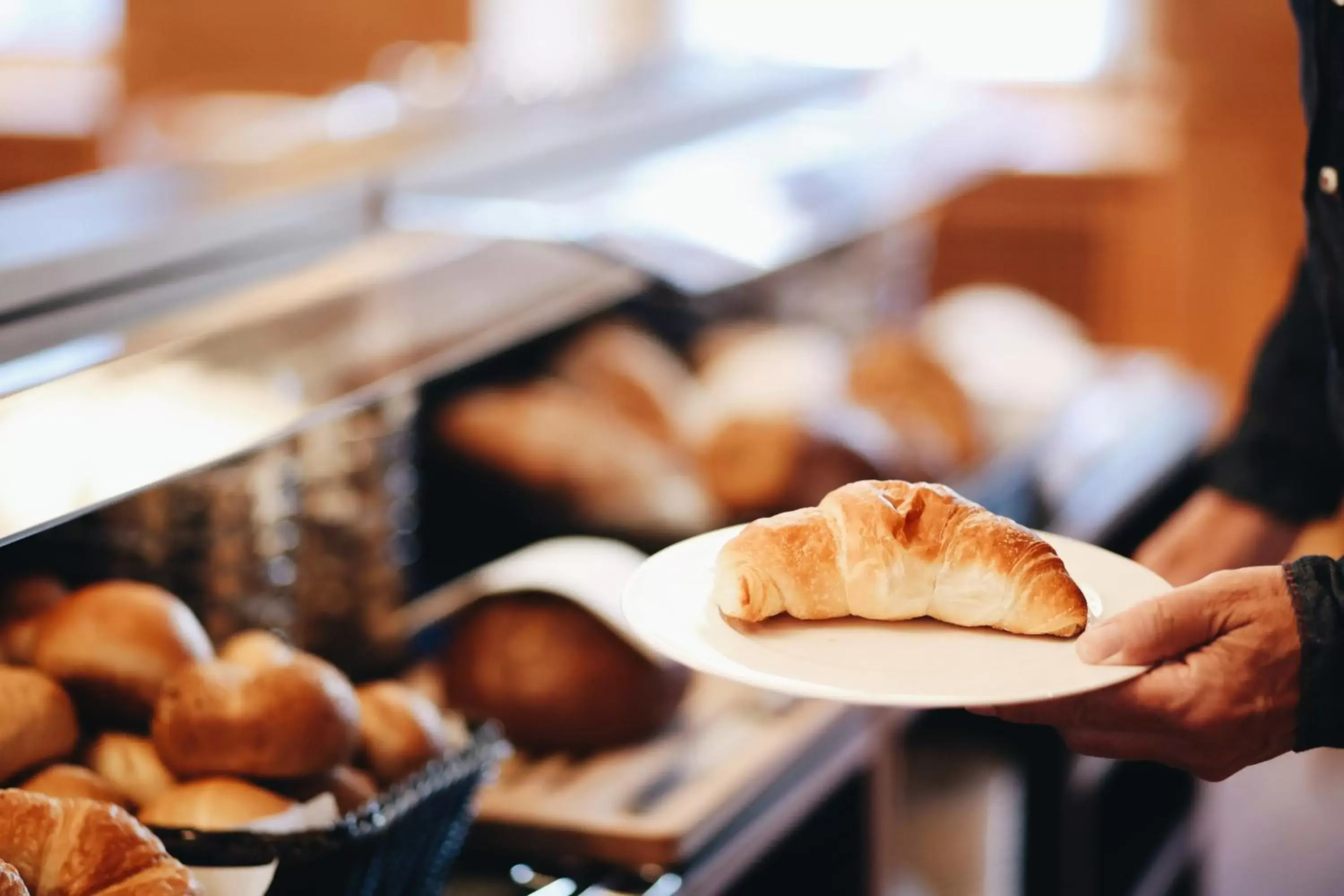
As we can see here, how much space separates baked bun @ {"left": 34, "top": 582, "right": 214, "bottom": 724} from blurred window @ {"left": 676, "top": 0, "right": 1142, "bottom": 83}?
14.3 ft

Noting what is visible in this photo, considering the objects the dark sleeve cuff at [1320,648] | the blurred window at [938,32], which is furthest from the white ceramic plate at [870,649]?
the blurred window at [938,32]

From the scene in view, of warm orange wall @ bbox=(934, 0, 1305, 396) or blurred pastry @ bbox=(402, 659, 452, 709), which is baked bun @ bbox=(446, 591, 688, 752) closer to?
blurred pastry @ bbox=(402, 659, 452, 709)

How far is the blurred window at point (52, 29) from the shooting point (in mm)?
7297

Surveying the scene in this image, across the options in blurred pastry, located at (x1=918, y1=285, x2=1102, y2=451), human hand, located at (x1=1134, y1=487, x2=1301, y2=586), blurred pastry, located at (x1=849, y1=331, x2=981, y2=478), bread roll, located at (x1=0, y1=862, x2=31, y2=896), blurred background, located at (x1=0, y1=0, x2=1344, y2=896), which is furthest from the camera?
blurred pastry, located at (x1=918, y1=285, x2=1102, y2=451)

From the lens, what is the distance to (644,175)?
2.15 metres

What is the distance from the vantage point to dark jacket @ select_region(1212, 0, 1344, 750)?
114 centimetres

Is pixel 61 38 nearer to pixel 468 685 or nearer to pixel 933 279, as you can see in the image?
pixel 933 279

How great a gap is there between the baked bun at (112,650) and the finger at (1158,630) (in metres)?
0.67

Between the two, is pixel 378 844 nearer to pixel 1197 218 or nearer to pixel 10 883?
pixel 10 883

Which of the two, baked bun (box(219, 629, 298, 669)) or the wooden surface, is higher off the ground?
baked bun (box(219, 629, 298, 669))

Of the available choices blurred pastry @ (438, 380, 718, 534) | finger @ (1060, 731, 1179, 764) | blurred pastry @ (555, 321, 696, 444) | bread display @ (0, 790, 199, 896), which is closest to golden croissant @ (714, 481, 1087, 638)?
finger @ (1060, 731, 1179, 764)

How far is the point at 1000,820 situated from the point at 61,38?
6.53m

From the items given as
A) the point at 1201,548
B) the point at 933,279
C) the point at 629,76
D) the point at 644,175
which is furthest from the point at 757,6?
the point at 1201,548

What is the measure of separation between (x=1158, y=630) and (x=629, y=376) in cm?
127
